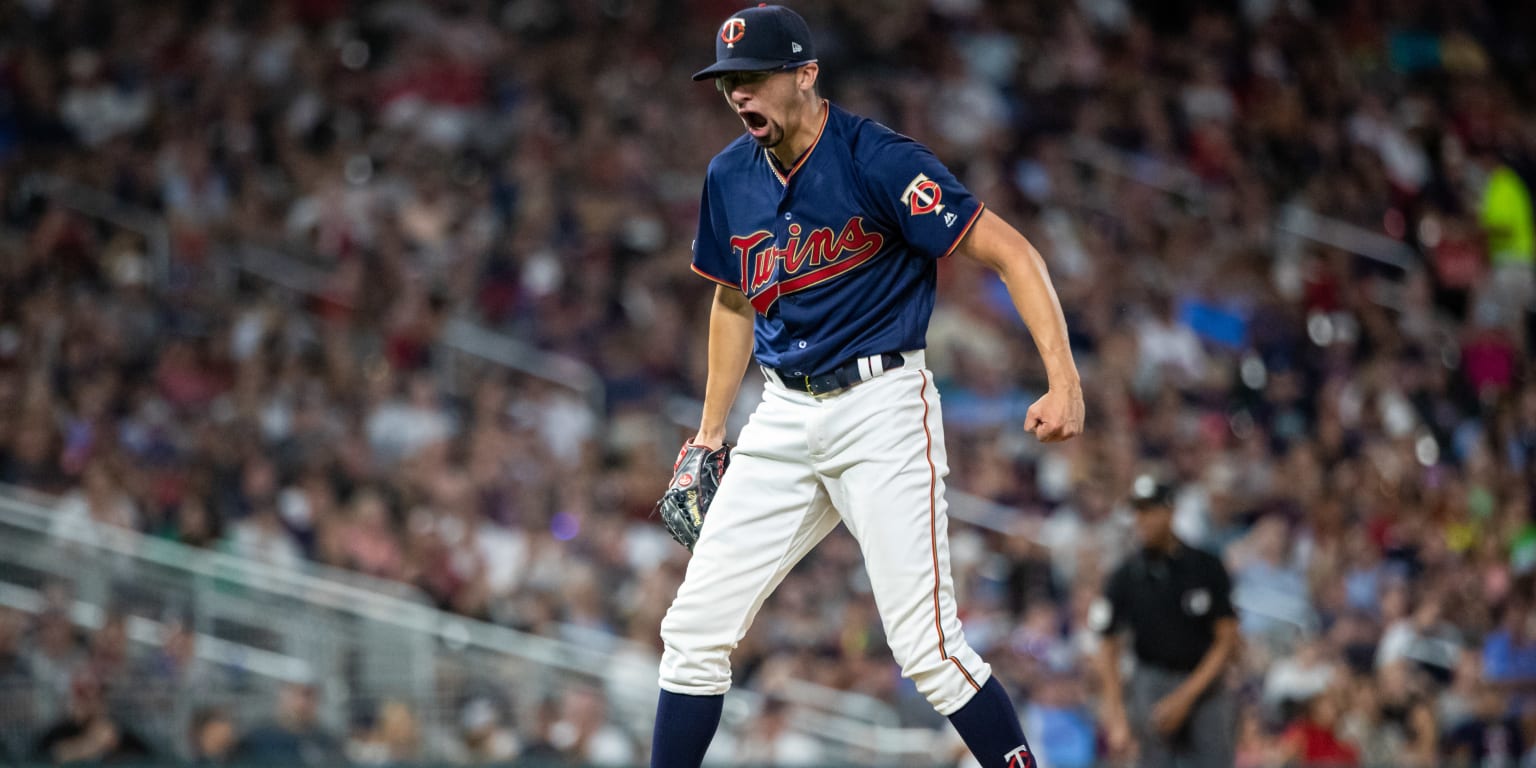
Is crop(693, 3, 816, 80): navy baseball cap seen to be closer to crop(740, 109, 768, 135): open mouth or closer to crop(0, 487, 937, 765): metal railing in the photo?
crop(740, 109, 768, 135): open mouth

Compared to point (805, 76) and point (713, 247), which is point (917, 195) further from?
point (713, 247)

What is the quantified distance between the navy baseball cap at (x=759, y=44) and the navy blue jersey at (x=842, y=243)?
280 millimetres

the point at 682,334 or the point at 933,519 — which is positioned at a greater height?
the point at 933,519

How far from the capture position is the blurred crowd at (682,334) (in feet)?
34.6

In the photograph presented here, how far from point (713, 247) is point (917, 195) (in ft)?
2.20

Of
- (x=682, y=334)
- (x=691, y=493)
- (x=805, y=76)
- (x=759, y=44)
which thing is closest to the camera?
(x=759, y=44)

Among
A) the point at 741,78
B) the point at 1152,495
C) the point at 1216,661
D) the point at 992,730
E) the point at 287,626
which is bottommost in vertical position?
the point at 1216,661

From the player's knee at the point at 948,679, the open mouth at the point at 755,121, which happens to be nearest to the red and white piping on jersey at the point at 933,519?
the player's knee at the point at 948,679

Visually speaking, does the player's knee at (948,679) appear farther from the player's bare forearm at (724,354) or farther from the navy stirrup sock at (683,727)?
the player's bare forearm at (724,354)

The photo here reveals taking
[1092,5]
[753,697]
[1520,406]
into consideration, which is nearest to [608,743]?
[753,697]

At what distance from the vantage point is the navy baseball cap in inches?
177

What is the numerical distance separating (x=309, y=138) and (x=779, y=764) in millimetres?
6113

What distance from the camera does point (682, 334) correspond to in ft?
40.8

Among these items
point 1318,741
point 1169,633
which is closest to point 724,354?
point 1169,633
